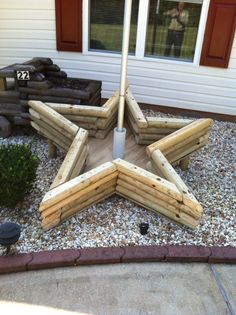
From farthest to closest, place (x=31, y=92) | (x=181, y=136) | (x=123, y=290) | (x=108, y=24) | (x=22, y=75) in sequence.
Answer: (x=108, y=24) → (x=31, y=92) → (x=22, y=75) → (x=181, y=136) → (x=123, y=290)

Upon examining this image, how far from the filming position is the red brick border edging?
286 centimetres

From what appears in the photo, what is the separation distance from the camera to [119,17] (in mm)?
5547

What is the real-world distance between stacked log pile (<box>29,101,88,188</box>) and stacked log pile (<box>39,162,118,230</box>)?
0.17m

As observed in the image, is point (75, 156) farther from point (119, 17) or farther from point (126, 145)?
point (119, 17)

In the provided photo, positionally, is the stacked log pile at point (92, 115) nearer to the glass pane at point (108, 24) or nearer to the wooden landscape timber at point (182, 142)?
the wooden landscape timber at point (182, 142)

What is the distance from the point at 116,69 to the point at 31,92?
176 centimetres

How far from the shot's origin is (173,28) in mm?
5477

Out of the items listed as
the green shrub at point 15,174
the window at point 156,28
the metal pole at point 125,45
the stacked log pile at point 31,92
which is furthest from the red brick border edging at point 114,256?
the window at point 156,28

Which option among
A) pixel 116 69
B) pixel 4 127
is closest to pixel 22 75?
pixel 4 127

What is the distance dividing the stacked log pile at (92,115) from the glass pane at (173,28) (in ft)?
6.07

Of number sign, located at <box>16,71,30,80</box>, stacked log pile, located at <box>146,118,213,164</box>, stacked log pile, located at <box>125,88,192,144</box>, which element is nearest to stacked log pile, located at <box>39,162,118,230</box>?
stacked log pile, located at <box>146,118,213,164</box>

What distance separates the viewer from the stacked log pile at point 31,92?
183 inches

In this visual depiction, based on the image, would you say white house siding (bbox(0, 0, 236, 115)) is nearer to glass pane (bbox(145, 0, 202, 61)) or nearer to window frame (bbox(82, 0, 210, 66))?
window frame (bbox(82, 0, 210, 66))

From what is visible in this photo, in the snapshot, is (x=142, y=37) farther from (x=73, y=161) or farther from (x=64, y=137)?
(x=73, y=161)
